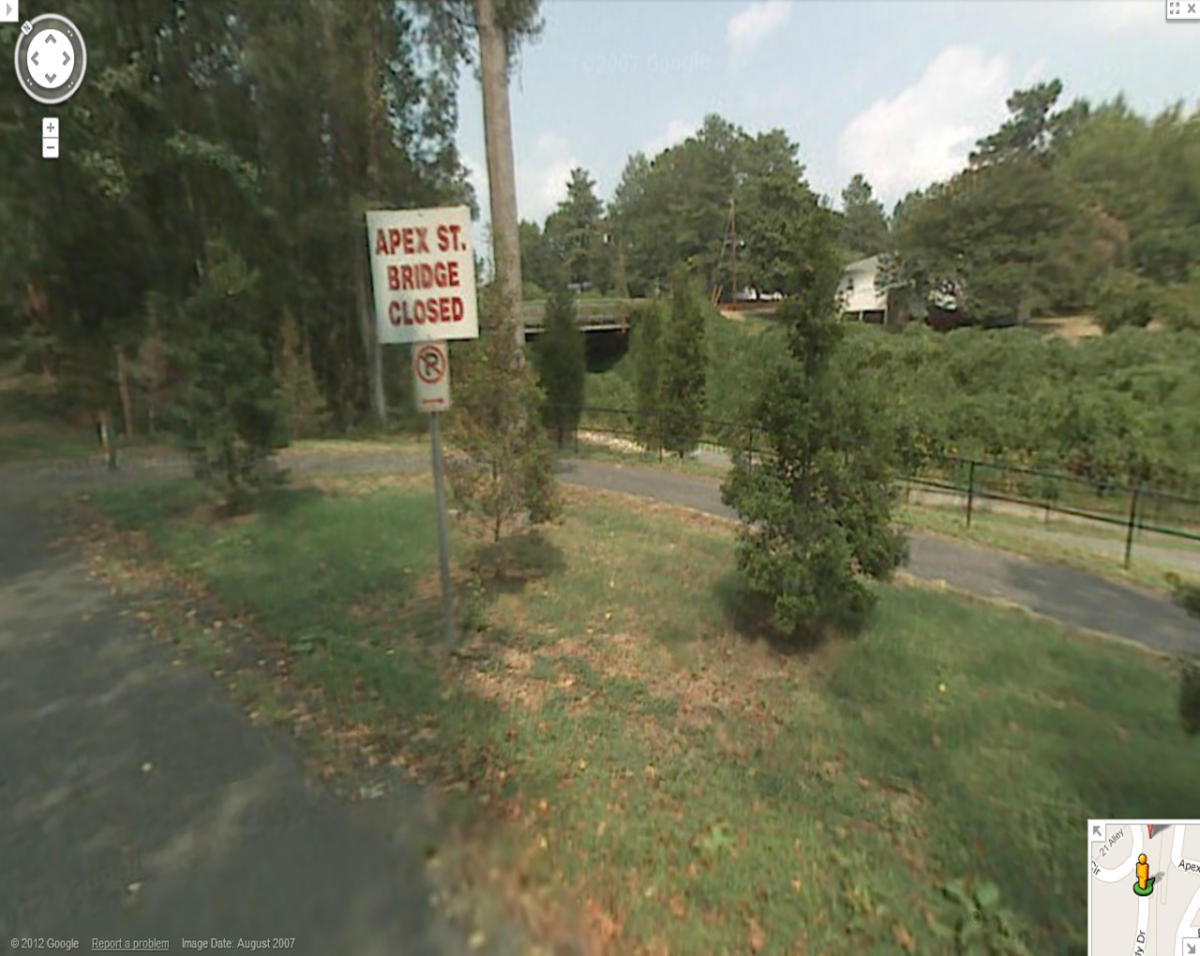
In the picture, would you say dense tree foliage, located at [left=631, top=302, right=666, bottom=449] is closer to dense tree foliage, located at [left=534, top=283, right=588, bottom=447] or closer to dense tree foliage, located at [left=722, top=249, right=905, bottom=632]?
dense tree foliage, located at [left=534, top=283, right=588, bottom=447]

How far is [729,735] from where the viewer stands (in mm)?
4016

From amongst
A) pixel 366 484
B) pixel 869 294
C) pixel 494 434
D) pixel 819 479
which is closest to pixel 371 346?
pixel 366 484

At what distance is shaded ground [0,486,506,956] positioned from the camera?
2.55 m

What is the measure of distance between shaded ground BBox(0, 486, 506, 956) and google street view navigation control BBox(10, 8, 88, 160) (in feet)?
36.0

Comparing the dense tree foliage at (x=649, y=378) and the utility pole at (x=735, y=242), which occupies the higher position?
the utility pole at (x=735, y=242)

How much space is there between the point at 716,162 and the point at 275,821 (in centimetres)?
7072

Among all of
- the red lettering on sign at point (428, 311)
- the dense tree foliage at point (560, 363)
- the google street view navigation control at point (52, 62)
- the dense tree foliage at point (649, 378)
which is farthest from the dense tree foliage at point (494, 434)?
the dense tree foliage at point (649, 378)

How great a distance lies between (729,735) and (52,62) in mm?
14423

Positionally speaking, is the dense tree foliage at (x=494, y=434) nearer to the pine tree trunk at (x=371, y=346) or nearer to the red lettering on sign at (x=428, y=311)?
the red lettering on sign at (x=428, y=311)

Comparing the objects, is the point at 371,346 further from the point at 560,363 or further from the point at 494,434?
the point at 494,434

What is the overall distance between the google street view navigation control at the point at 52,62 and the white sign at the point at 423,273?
1068 cm

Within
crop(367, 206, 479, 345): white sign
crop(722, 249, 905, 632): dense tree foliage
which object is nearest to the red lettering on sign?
crop(367, 206, 479, 345): white sign

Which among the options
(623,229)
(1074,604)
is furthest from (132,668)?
(623,229)

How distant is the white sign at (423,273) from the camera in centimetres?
428
